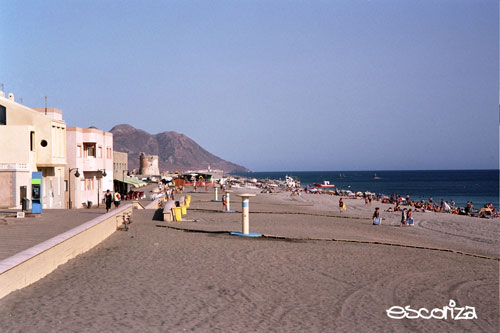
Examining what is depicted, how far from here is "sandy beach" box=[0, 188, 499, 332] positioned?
716 centimetres

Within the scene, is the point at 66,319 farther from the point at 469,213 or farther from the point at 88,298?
the point at 469,213

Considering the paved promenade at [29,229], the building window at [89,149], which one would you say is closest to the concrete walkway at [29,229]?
the paved promenade at [29,229]

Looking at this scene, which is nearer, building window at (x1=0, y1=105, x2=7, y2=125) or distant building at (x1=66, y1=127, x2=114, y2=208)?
building window at (x1=0, y1=105, x2=7, y2=125)

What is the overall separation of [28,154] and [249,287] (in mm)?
16980

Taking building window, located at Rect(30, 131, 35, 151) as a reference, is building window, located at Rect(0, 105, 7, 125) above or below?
above

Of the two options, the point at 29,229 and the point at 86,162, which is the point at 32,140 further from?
the point at 29,229

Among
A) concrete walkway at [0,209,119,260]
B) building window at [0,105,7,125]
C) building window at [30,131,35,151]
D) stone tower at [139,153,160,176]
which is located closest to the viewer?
concrete walkway at [0,209,119,260]

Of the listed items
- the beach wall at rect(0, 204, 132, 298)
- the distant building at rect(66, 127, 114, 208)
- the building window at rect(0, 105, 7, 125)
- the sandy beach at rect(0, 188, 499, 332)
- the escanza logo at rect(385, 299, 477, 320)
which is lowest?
the escanza logo at rect(385, 299, 477, 320)

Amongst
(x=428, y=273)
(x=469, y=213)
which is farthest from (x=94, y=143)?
(x=469, y=213)

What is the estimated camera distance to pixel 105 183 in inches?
1362

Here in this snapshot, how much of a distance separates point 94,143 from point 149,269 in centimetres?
2285

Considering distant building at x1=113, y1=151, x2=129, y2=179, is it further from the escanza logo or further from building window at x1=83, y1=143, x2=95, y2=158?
the escanza logo

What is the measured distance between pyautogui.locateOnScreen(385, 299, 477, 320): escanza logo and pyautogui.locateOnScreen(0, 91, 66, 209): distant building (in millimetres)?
17381

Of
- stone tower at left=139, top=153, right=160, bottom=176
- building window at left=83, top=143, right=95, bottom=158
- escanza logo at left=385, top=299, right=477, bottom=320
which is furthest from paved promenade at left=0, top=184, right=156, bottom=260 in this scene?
stone tower at left=139, top=153, right=160, bottom=176
